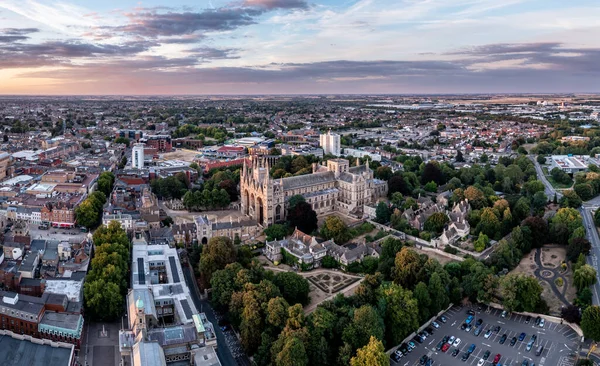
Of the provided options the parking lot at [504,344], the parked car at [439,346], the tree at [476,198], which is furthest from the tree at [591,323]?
the tree at [476,198]

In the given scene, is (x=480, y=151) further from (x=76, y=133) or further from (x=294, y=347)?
(x=76, y=133)

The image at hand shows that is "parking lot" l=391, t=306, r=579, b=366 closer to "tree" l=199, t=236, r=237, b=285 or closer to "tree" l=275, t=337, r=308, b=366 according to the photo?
"tree" l=275, t=337, r=308, b=366

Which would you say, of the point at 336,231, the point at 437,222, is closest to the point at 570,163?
the point at 437,222

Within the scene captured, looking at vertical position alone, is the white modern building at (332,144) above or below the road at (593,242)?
above

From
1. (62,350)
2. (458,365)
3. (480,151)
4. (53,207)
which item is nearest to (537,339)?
(458,365)

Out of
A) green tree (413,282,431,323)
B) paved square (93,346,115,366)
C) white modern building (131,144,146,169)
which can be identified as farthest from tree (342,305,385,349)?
white modern building (131,144,146,169)

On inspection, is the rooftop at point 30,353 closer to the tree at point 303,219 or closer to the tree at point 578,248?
the tree at point 303,219

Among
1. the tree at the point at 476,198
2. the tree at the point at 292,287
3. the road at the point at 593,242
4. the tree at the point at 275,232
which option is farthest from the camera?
the tree at the point at 476,198

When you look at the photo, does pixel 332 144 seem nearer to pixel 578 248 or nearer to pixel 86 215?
pixel 86 215
